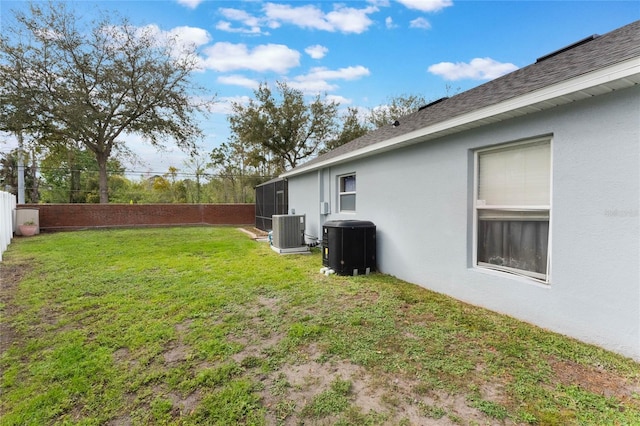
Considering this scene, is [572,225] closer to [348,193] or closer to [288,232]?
[348,193]

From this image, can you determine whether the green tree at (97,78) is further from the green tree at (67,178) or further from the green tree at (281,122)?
the green tree at (281,122)

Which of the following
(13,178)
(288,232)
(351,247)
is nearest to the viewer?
(351,247)

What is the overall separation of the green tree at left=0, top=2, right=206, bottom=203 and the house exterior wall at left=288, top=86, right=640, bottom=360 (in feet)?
58.4

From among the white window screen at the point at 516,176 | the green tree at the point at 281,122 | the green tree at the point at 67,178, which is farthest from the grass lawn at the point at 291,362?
the green tree at the point at 281,122

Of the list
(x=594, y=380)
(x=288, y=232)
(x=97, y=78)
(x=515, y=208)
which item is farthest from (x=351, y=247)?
(x=97, y=78)

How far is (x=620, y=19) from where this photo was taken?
5.11m

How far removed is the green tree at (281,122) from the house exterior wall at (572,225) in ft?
59.9

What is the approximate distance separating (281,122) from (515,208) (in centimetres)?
1980

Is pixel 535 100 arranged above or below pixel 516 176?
above

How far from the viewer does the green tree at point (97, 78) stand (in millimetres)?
14500

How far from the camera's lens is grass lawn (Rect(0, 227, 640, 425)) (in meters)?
2.01

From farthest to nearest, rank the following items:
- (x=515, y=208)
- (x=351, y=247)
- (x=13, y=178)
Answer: (x=13, y=178), (x=351, y=247), (x=515, y=208)

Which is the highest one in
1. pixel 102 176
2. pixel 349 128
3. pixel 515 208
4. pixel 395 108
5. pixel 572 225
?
pixel 395 108

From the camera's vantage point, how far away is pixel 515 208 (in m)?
3.55
